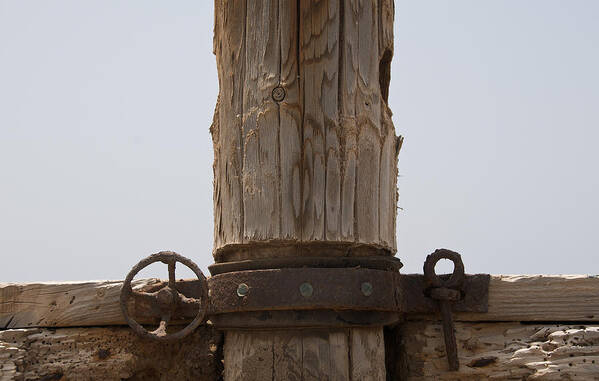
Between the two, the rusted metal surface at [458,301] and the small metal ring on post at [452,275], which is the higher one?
the small metal ring on post at [452,275]

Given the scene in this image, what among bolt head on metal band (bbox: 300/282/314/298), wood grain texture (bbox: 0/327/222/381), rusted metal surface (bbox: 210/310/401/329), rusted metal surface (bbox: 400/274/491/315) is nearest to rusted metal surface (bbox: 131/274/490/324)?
rusted metal surface (bbox: 400/274/491/315)

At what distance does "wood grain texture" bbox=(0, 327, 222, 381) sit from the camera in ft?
8.77

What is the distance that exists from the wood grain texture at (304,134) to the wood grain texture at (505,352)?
15.0 inches

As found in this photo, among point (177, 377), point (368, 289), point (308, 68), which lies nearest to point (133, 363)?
point (177, 377)

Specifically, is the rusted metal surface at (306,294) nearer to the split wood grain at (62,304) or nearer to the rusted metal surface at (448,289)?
the rusted metal surface at (448,289)

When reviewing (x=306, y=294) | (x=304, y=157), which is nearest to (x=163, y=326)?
(x=306, y=294)

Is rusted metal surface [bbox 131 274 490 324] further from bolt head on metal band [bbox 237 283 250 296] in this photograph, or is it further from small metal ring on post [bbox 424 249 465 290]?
bolt head on metal band [bbox 237 283 250 296]

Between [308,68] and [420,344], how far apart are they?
1.02 m

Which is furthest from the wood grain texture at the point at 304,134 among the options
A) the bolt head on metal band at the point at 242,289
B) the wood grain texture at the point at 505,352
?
the wood grain texture at the point at 505,352

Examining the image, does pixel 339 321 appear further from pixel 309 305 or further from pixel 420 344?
pixel 420 344

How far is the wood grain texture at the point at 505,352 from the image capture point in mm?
2574

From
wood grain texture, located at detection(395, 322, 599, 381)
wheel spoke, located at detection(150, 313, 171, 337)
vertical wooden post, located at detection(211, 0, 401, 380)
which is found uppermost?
vertical wooden post, located at detection(211, 0, 401, 380)

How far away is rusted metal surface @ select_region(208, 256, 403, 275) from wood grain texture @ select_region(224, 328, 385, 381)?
7.9 inches

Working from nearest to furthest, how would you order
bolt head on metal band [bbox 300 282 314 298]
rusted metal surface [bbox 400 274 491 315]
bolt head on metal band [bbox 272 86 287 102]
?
bolt head on metal band [bbox 300 282 314 298], bolt head on metal band [bbox 272 86 287 102], rusted metal surface [bbox 400 274 491 315]
